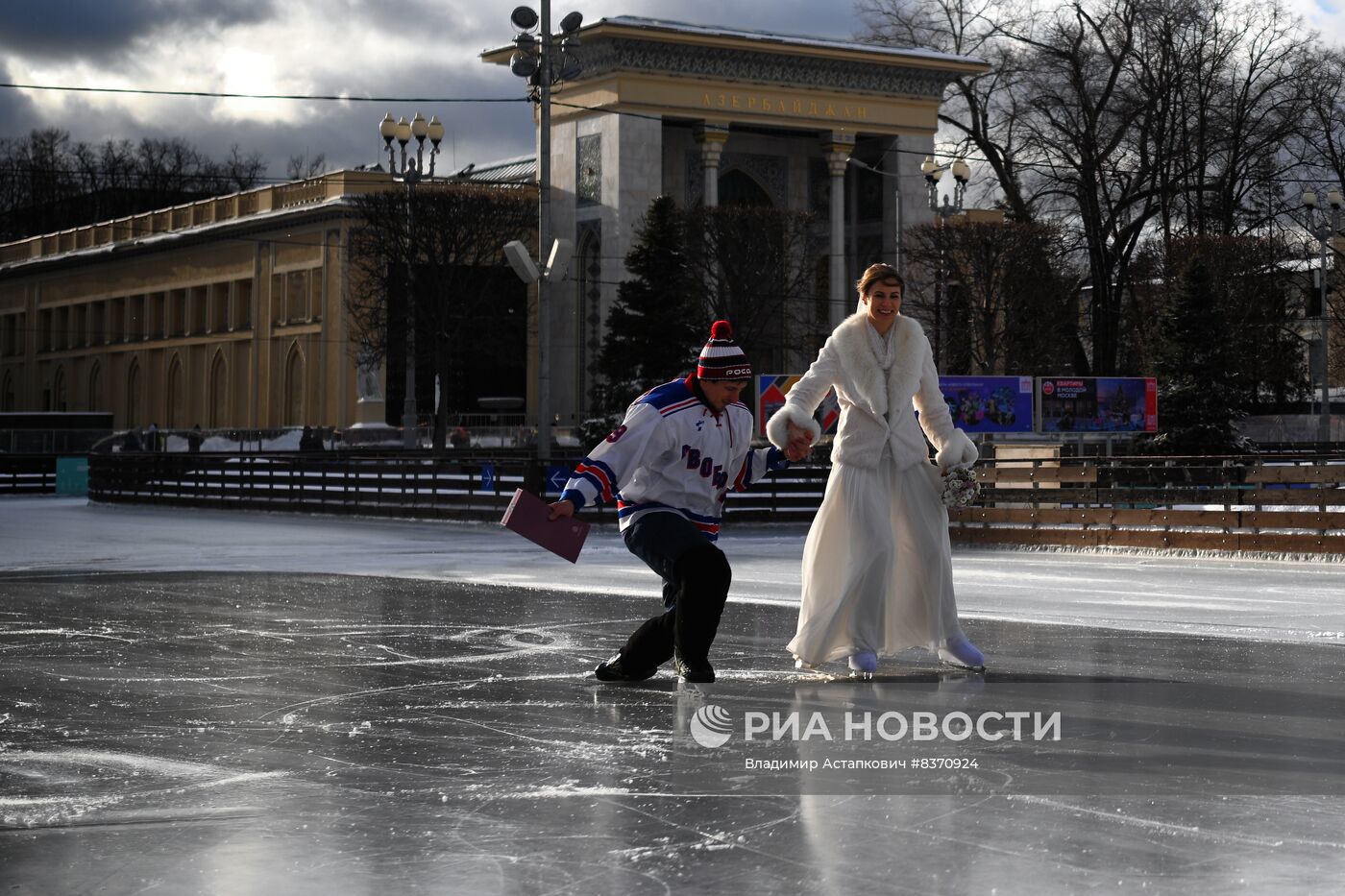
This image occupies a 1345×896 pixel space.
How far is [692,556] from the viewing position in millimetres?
8625

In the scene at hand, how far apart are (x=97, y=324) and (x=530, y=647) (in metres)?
82.5

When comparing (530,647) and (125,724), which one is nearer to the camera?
(125,724)

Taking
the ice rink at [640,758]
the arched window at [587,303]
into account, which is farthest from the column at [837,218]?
the ice rink at [640,758]

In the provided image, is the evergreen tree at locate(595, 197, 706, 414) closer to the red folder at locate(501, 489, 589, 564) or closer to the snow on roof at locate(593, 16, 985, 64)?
the snow on roof at locate(593, 16, 985, 64)

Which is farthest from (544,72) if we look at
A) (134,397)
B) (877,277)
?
(134,397)

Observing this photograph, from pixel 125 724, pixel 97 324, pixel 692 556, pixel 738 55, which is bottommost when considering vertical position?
pixel 125 724

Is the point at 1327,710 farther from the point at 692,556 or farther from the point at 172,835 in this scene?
the point at 172,835

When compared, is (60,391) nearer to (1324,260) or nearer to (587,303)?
(587,303)

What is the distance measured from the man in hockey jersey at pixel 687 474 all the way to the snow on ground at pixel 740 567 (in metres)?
4.25

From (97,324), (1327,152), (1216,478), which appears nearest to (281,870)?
(1216,478)

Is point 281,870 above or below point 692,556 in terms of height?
below

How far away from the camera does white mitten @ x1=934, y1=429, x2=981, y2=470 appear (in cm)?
928

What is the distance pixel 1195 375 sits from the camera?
41.5 meters

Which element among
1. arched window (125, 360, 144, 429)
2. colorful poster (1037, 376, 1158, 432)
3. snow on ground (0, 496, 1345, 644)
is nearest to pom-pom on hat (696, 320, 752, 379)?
Answer: snow on ground (0, 496, 1345, 644)
